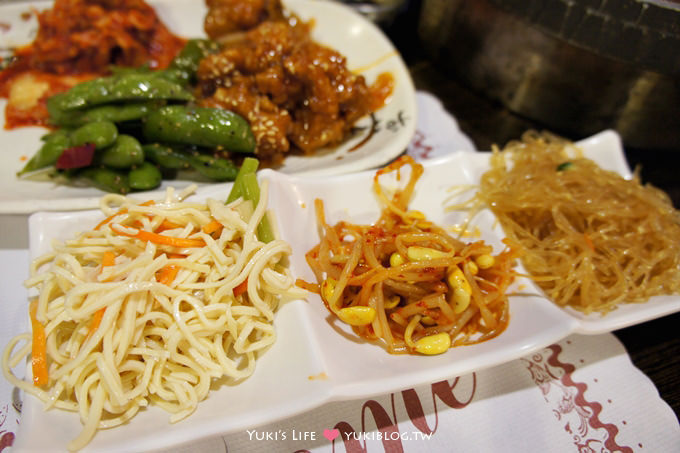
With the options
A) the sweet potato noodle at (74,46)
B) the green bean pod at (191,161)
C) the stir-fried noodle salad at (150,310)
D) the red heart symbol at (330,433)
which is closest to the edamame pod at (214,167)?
the green bean pod at (191,161)

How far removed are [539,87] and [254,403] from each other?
2.91m

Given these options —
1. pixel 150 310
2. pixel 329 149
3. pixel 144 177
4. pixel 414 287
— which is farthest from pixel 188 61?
pixel 414 287

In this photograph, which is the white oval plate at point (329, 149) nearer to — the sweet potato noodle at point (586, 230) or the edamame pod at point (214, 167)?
the edamame pod at point (214, 167)

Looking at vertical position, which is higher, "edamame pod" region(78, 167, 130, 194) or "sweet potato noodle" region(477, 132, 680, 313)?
"sweet potato noodle" region(477, 132, 680, 313)

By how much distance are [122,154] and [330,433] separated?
1.74 metres

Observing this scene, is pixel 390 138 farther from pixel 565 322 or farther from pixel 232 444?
pixel 232 444

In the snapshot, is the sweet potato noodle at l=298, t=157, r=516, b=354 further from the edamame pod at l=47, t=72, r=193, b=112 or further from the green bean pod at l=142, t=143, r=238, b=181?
the edamame pod at l=47, t=72, r=193, b=112

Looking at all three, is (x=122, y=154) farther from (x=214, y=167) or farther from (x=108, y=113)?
(x=214, y=167)

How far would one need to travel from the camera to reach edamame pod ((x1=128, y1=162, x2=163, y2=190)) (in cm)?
229

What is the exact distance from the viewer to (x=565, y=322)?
1621 mm

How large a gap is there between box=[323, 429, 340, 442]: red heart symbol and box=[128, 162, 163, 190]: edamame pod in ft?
5.07

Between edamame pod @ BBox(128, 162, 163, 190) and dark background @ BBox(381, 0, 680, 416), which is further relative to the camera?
edamame pod @ BBox(128, 162, 163, 190)

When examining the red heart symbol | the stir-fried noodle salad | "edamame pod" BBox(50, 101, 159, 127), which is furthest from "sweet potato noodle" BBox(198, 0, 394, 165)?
the red heart symbol

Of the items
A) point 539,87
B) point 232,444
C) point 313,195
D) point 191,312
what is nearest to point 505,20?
point 539,87
